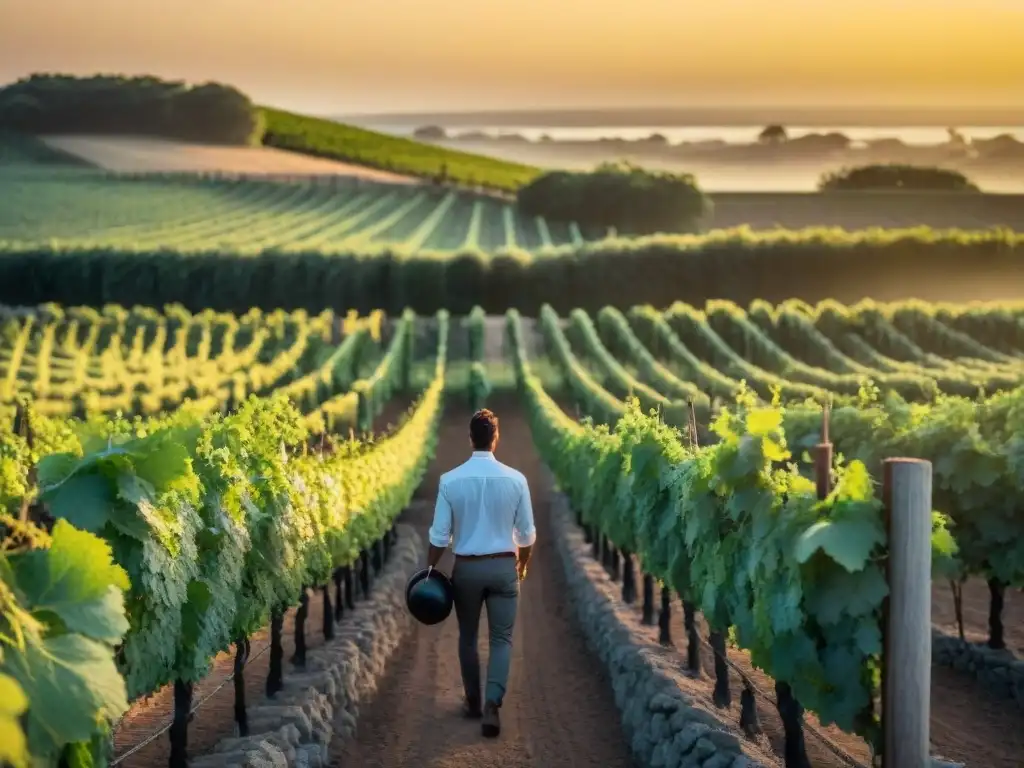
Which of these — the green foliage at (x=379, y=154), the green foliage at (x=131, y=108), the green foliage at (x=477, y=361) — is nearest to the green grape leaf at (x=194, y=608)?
the green foliage at (x=477, y=361)

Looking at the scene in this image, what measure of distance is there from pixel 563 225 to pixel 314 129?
71.4 feet

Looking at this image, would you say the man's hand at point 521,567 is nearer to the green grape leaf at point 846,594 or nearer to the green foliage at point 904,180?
the green grape leaf at point 846,594

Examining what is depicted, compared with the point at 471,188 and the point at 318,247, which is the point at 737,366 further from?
the point at 471,188

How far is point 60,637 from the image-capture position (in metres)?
4.37

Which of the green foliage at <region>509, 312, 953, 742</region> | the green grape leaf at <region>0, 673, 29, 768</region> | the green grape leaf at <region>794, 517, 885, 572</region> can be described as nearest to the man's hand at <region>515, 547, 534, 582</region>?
the green foliage at <region>509, 312, 953, 742</region>

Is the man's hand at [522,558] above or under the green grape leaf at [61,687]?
under

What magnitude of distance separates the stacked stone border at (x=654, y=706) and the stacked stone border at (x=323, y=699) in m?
1.92

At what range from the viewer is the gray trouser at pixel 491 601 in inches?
332

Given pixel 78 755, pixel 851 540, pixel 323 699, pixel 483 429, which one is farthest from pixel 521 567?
pixel 78 755

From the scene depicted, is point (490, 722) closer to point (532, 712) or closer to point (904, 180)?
point (532, 712)

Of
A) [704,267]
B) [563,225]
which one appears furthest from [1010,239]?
[563,225]

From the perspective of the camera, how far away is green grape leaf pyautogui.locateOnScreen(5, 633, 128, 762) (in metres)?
4.22

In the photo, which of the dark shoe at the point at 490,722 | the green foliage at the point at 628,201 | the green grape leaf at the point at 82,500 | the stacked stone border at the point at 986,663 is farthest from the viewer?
the green foliage at the point at 628,201

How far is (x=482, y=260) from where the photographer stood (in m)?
53.3
